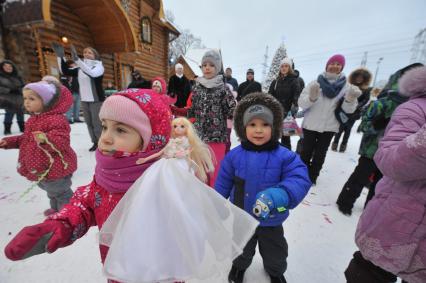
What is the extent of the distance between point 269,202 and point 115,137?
82 cm

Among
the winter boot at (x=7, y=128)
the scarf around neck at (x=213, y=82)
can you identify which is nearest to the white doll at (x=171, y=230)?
the scarf around neck at (x=213, y=82)

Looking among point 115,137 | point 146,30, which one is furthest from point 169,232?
point 146,30

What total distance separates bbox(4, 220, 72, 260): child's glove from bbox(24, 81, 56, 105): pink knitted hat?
1.43 metres

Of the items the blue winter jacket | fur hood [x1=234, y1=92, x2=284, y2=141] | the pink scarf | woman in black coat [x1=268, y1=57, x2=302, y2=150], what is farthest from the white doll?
woman in black coat [x1=268, y1=57, x2=302, y2=150]

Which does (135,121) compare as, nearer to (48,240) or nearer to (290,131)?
(48,240)

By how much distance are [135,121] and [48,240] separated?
0.61 meters

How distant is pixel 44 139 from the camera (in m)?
1.73

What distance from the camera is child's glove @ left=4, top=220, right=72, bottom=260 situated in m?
0.75

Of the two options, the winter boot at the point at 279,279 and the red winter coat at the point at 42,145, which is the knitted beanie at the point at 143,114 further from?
the winter boot at the point at 279,279

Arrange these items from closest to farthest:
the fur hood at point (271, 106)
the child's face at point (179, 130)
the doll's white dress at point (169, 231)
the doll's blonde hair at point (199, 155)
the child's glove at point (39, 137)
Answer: the doll's white dress at point (169, 231)
the fur hood at point (271, 106)
the child's glove at point (39, 137)
the doll's blonde hair at point (199, 155)
the child's face at point (179, 130)

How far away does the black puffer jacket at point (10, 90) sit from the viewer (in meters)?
3.71

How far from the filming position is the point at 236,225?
916mm

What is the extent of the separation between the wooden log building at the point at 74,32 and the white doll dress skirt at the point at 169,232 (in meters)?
6.13

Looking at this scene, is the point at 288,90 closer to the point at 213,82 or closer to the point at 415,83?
the point at 213,82
